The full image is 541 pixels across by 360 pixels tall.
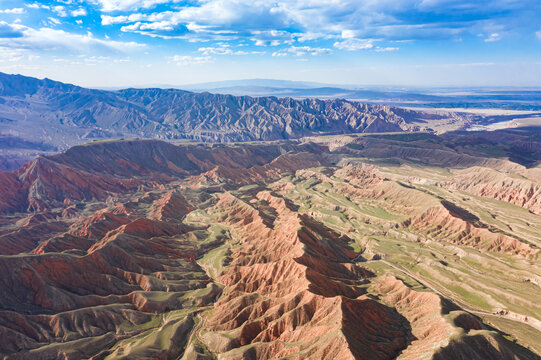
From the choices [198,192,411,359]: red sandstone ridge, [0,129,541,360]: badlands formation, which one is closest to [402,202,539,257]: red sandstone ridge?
[0,129,541,360]: badlands formation

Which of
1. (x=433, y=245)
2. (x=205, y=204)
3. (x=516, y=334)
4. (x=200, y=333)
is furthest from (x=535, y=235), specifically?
(x=205, y=204)

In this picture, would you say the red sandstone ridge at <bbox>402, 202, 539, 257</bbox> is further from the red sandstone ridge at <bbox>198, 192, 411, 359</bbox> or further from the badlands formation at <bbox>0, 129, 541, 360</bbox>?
the red sandstone ridge at <bbox>198, 192, 411, 359</bbox>

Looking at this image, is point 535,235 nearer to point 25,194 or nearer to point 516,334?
point 516,334

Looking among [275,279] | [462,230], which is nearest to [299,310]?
[275,279]

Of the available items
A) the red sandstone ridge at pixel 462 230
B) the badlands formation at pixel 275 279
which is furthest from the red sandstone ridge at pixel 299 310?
the red sandstone ridge at pixel 462 230

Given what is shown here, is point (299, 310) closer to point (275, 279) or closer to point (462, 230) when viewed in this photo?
point (275, 279)

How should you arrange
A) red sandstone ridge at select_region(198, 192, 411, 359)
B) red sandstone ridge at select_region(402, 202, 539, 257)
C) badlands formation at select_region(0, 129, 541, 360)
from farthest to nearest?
red sandstone ridge at select_region(402, 202, 539, 257), badlands formation at select_region(0, 129, 541, 360), red sandstone ridge at select_region(198, 192, 411, 359)

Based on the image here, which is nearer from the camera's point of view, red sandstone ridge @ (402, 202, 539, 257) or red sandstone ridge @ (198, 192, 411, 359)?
red sandstone ridge @ (198, 192, 411, 359)

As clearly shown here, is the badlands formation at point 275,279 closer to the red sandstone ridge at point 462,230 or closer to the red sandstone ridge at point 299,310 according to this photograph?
the red sandstone ridge at point 299,310
